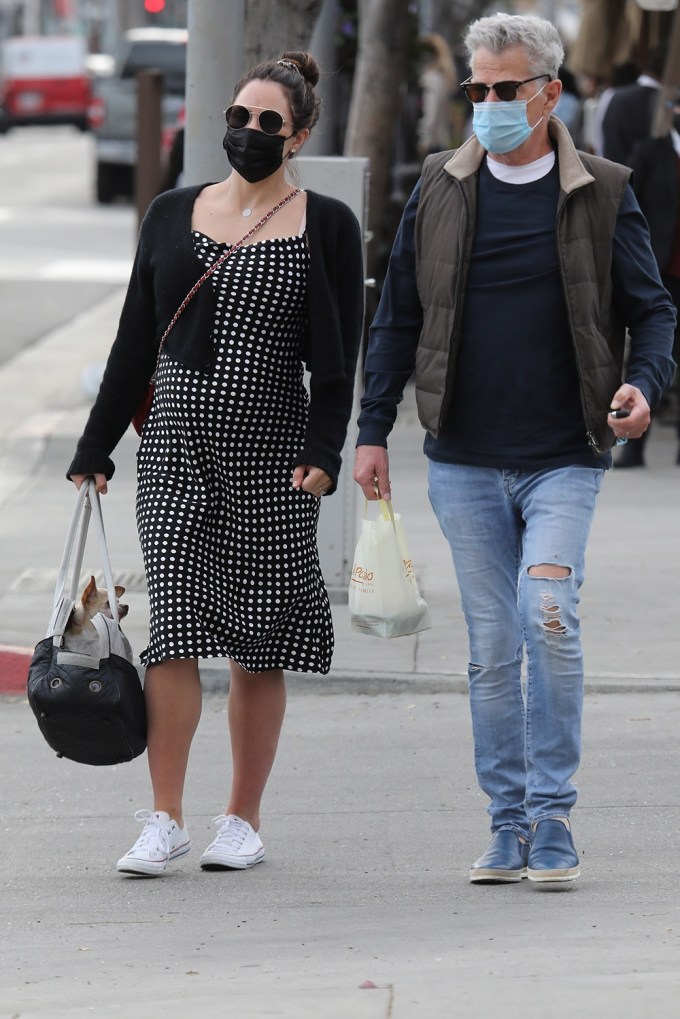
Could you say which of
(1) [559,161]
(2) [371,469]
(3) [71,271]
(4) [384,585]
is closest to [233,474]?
(2) [371,469]

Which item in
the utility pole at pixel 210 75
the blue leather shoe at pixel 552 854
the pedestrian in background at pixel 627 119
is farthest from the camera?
the pedestrian in background at pixel 627 119

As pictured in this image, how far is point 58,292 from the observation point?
18469mm

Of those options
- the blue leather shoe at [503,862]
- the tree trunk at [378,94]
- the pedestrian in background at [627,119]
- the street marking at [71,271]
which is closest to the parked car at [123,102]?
the street marking at [71,271]

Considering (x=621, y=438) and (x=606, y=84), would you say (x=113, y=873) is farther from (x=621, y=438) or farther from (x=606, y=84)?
(x=606, y=84)

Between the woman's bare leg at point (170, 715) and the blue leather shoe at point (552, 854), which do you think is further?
the woman's bare leg at point (170, 715)

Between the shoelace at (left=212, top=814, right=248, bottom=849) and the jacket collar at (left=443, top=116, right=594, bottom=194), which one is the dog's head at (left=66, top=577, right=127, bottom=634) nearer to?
the shoelace at (left=212, top=814, right=248, bottom=849)

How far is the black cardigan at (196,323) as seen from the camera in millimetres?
4500

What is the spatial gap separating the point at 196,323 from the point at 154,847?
4.17 ft

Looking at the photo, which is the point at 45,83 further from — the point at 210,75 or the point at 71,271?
the point at 210,75

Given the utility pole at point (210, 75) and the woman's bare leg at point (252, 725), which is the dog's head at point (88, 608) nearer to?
the woman's bare leg at point (252, 725)

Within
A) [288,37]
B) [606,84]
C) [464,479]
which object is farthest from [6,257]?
[464,479]

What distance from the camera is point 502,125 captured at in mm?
4262

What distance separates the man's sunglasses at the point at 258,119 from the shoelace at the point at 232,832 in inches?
66.4

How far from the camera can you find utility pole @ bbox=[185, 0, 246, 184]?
23.2ft
